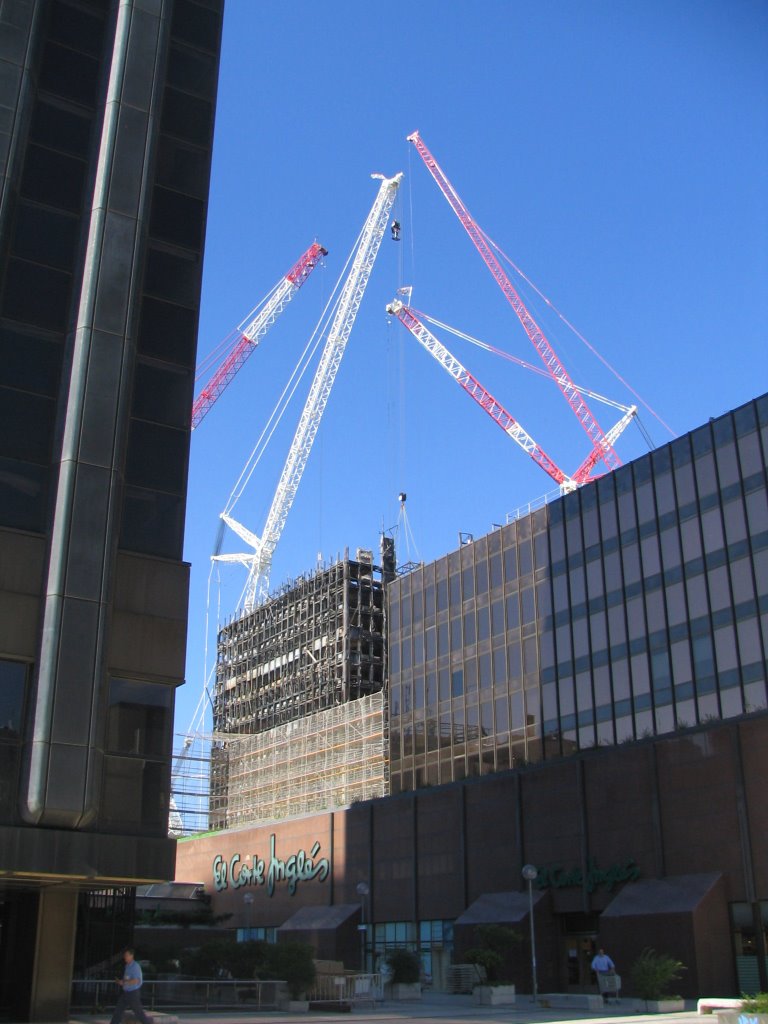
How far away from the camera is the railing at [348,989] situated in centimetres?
4172

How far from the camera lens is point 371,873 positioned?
2761 inches

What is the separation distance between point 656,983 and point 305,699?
9030cm

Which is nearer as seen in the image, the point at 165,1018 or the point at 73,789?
the point at 73,789

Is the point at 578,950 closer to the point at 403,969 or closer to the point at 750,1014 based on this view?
the point at 403,969

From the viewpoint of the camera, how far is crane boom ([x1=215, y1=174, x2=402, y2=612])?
155250 mm

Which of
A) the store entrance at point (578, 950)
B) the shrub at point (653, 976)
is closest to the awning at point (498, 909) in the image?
the store entrance at point (578, 950)

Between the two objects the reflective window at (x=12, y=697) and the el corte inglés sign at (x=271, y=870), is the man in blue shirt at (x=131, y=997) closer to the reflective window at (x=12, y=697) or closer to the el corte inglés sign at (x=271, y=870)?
the reflective window at (x=12, y=697)

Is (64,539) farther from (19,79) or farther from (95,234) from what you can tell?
(19,79)

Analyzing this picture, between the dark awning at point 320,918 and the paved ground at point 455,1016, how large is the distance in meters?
24.0

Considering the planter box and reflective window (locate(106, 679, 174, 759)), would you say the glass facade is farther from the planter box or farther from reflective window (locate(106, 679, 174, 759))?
reflective window (locate(106, 679, 174, 759))

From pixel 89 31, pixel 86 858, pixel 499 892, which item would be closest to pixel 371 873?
pixel 499 892

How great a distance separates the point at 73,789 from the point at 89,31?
21469 mm

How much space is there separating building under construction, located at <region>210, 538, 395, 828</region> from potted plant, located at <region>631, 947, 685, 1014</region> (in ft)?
163

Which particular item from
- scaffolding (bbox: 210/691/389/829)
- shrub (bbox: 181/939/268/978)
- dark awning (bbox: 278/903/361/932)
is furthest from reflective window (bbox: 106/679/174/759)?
scaffolding (bbox: 210/691/389/829)
